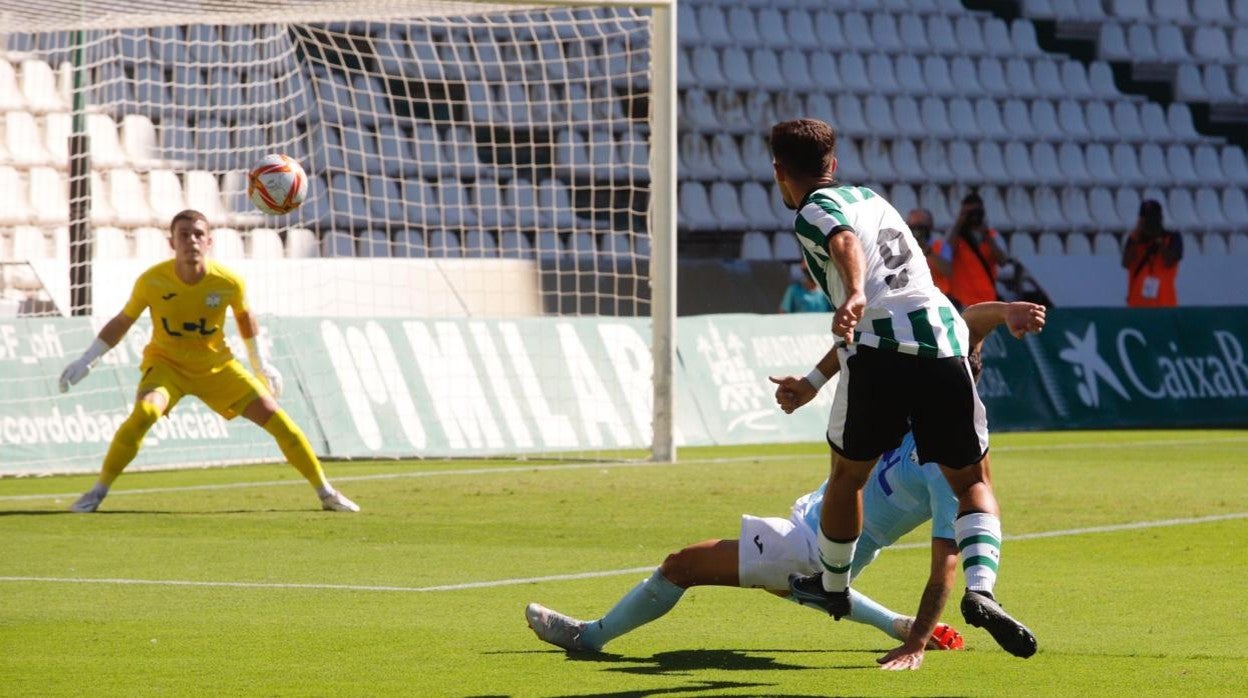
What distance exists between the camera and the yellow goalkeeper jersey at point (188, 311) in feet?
42.3

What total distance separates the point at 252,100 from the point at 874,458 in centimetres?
1523

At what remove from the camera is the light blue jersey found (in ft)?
22.8

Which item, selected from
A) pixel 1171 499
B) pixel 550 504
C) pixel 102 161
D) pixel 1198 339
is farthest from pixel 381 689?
pixel 1198 339

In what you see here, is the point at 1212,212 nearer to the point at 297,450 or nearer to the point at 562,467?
the point at 562,467

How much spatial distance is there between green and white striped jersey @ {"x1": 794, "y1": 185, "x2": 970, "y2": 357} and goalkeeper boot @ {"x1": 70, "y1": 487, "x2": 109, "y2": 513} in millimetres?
7422

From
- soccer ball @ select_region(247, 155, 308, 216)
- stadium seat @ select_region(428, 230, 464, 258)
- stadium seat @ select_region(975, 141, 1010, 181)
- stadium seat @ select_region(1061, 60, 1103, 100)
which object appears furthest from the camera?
stadium seat @ select_region(1061, 60, 1103, 100)

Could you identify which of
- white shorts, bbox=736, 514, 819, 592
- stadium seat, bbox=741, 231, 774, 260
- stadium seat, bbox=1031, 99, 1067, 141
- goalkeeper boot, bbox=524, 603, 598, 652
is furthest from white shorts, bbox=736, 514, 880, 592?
stadium seat, bbox=1031, 99, 1067, 141

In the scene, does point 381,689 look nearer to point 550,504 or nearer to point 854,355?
point 854,355

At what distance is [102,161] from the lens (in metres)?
20.5

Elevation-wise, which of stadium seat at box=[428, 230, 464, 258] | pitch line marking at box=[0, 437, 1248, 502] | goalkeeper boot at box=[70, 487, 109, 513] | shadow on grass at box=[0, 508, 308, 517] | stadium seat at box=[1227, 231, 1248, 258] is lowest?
pitch line marking at box=[0, 437, 1248, 502]

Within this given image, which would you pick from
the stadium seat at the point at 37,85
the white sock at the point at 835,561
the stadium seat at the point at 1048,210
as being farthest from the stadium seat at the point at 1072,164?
the white sock at the point at 835,561

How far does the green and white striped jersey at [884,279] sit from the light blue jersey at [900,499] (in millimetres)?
604

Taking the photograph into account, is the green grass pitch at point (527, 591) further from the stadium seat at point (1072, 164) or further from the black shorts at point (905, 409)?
the stadium seat at point (1072, 164)

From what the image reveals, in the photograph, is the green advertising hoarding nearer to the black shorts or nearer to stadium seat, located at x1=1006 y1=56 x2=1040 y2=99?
stadium seat, located at x1=1006 y1=56 x2=1040 y2=99
